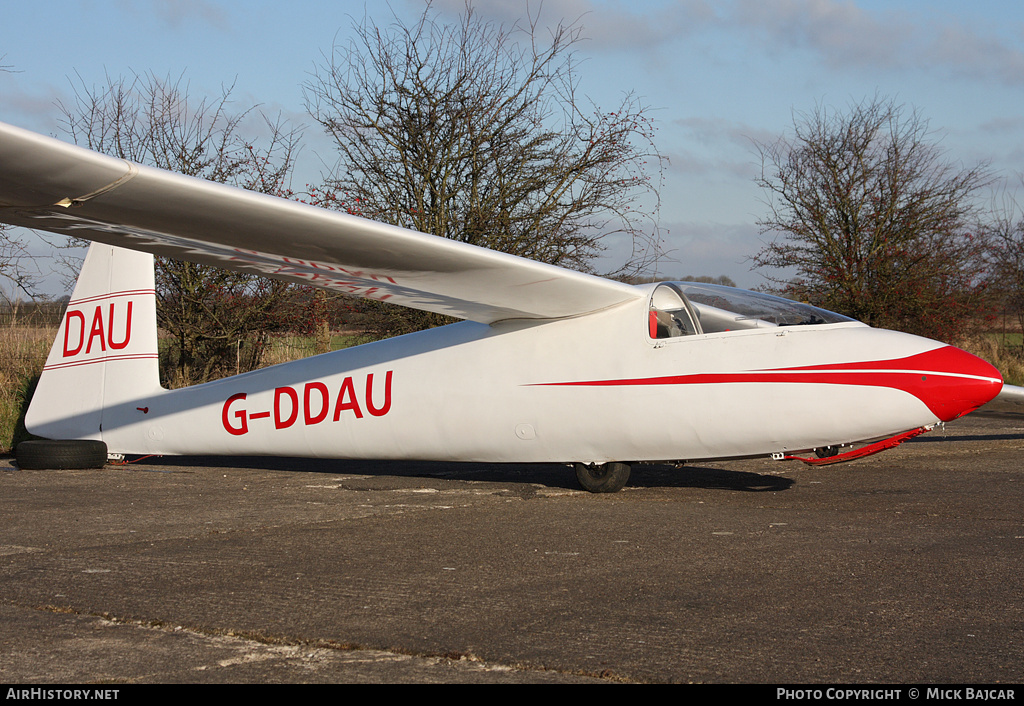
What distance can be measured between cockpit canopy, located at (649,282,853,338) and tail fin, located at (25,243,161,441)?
5237mm

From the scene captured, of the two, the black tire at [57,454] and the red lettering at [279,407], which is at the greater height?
the red lettering at [279,407]

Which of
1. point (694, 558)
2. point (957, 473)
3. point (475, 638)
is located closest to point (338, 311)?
point (957, 473)

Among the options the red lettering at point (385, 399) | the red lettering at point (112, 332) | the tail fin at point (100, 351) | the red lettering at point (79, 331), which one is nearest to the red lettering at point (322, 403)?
the red lettering at point (385, 399)

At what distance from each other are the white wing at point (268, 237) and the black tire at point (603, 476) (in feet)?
4.29

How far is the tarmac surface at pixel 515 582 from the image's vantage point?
321 cm

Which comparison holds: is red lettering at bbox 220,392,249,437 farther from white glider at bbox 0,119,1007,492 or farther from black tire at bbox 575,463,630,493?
black tire at bbox 575,463,630,493

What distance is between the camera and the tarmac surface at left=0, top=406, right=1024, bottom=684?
10.5 feet

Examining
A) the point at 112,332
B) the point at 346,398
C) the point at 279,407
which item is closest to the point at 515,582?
the point at 346,398

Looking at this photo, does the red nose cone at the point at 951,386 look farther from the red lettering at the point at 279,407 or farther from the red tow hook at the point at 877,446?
the red lettering at the point at 279,407

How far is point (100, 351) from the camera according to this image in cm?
939

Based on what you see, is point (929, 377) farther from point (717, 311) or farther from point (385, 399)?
point (385, 399)

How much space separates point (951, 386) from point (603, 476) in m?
2.74

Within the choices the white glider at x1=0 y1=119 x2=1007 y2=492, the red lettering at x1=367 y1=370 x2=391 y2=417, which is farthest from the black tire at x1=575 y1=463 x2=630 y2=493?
the red lettering at x1=367 y1=370 x2=391 y2=417

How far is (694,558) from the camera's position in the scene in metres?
4.98
